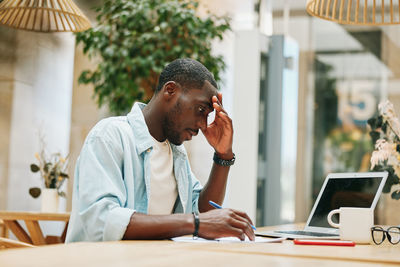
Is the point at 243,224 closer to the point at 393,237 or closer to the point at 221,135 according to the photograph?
the point at 221,135

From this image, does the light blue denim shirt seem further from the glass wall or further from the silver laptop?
the glass wall

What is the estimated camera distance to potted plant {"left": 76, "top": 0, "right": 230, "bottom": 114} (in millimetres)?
4195

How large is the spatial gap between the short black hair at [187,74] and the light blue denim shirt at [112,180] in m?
0.16

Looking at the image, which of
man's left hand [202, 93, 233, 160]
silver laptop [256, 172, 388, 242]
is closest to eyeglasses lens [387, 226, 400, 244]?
silver laptop [256, 172, 388, 242]

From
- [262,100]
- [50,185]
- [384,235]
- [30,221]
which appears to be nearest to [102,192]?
[384,235]

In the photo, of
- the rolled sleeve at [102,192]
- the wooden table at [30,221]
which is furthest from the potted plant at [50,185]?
the rolled sleeve at [102,192]

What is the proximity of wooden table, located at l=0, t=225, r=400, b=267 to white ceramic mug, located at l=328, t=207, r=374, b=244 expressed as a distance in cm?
29

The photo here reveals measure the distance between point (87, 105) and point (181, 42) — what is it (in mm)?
1507

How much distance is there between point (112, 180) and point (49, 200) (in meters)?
2.42

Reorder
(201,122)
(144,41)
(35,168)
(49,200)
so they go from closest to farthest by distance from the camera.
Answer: (201,122) < (49,200) < (35,168) < (144,41)

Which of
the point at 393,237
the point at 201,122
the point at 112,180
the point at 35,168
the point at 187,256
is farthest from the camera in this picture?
the point at 35,168

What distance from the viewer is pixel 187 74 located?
1905mm

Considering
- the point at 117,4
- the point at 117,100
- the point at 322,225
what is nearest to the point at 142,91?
the point at 117,100

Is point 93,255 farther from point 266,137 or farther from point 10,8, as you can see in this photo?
point 266,137
